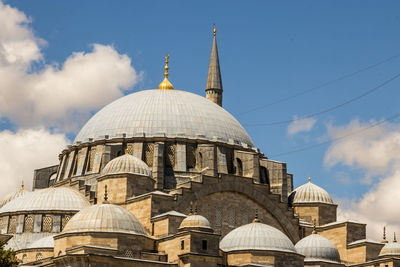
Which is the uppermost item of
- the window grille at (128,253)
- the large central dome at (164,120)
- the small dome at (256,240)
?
the large central dome at (164,120)

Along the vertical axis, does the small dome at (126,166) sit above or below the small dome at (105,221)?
above

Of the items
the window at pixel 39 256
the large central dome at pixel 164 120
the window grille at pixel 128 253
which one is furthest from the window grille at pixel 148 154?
the window grille at pixel 128 253

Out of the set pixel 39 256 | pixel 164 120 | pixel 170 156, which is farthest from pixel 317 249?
pixel 39 256

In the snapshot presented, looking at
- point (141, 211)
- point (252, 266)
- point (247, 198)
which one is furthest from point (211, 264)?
point (247, 198)

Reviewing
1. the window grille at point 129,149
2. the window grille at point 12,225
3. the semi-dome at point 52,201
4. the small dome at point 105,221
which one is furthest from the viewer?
the window grille at point 129,149

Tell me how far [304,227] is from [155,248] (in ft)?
43.5

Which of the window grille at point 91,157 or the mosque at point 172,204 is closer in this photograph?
the mosque at point 172,204

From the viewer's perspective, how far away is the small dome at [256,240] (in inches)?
1809

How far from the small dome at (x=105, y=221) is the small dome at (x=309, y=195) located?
641 inches

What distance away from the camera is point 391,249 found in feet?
167

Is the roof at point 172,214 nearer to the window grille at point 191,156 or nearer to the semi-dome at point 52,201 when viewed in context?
the semi-dome at point 52,201

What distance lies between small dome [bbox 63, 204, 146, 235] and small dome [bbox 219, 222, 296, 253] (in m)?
5.15

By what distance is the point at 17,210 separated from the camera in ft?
172

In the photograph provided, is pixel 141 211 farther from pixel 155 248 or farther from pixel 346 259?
pixel 346 259
